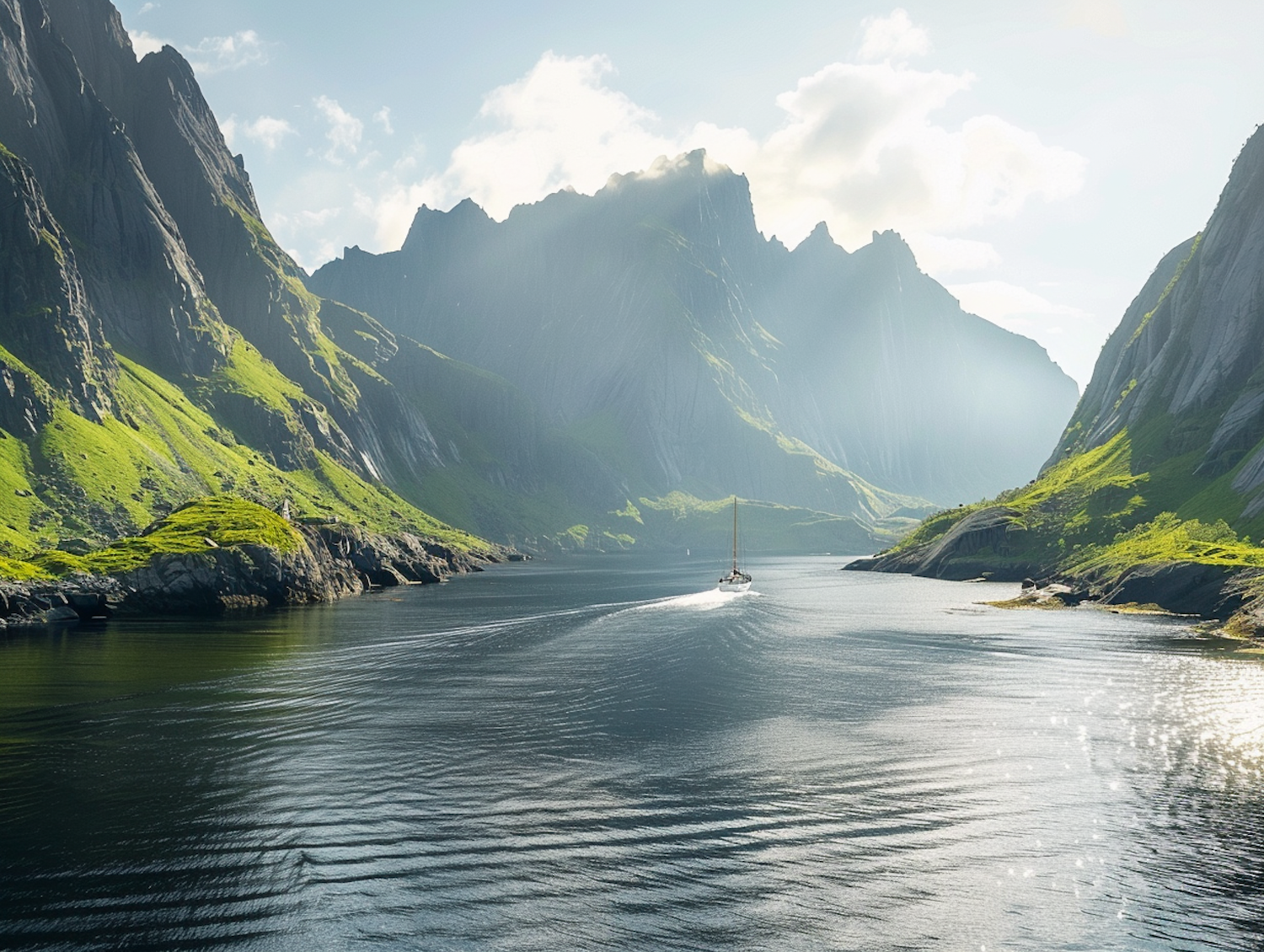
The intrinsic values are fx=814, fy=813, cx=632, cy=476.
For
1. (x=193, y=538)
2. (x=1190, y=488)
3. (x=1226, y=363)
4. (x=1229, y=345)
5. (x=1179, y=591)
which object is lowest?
(x=1179, y=591)

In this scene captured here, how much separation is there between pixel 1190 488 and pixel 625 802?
534ft

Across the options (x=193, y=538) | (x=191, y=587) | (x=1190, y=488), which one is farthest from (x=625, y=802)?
(x=1190, y=488)

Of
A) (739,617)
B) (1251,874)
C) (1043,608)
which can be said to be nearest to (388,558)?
(739,617)

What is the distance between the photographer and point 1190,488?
15838 cm

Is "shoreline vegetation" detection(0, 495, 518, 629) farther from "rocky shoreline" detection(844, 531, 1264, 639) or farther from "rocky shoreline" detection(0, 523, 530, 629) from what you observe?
"rocky shoreline" detection(844, 531, 1264, 639)

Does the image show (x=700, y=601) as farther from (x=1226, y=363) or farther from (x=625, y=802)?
(x=1226, y=363)

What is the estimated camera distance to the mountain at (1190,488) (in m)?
123

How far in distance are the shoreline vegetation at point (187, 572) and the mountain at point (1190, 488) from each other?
133353 mm

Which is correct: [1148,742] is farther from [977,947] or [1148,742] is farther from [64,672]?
[64,672]

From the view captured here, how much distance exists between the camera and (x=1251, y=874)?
31031mm

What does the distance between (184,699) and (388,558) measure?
447 ft

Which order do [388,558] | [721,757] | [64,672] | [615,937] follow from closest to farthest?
[615,937], [721,757], [64,672], [388,558]

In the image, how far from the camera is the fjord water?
27344 millimetres

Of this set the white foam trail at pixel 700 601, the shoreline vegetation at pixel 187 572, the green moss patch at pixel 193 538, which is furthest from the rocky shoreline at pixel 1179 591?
the green moss patch at pixel 193 538
